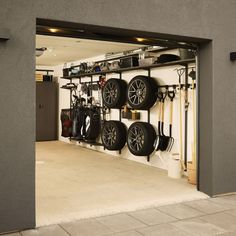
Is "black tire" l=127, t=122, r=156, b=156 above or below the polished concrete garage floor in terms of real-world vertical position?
above

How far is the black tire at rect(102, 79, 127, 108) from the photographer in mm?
7644

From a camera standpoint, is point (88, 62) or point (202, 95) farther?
point (88, 62)

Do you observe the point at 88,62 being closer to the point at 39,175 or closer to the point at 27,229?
the point at 39,175

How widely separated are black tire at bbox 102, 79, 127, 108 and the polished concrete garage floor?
1.27 meters

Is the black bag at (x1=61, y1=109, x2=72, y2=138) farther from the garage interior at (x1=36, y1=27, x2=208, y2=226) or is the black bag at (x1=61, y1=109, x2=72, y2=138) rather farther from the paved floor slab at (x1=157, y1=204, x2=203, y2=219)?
the paved floor slab at (x1=157, y1=204, x2=203, y2=219)

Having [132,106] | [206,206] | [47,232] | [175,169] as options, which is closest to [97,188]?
[175,169]

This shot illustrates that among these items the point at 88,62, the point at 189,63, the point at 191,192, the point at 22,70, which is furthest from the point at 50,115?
the point at 22,70

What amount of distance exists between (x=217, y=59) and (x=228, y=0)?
2.85 feet

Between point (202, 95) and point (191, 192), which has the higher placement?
point (202, 95)

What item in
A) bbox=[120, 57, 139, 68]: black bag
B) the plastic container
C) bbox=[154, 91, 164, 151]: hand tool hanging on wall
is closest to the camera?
the plastic container

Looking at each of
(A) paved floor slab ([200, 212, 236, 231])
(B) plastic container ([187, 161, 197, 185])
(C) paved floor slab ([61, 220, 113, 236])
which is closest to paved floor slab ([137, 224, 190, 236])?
(C) paved floor slab ([61, 220, 113, 236])

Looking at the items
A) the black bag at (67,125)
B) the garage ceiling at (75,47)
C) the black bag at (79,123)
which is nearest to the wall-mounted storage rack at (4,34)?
the garage ceiling at (75,47)

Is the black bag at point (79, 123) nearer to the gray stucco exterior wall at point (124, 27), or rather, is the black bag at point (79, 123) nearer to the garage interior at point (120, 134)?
the garage interior at point (120, 134)

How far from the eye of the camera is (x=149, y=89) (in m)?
6.66
